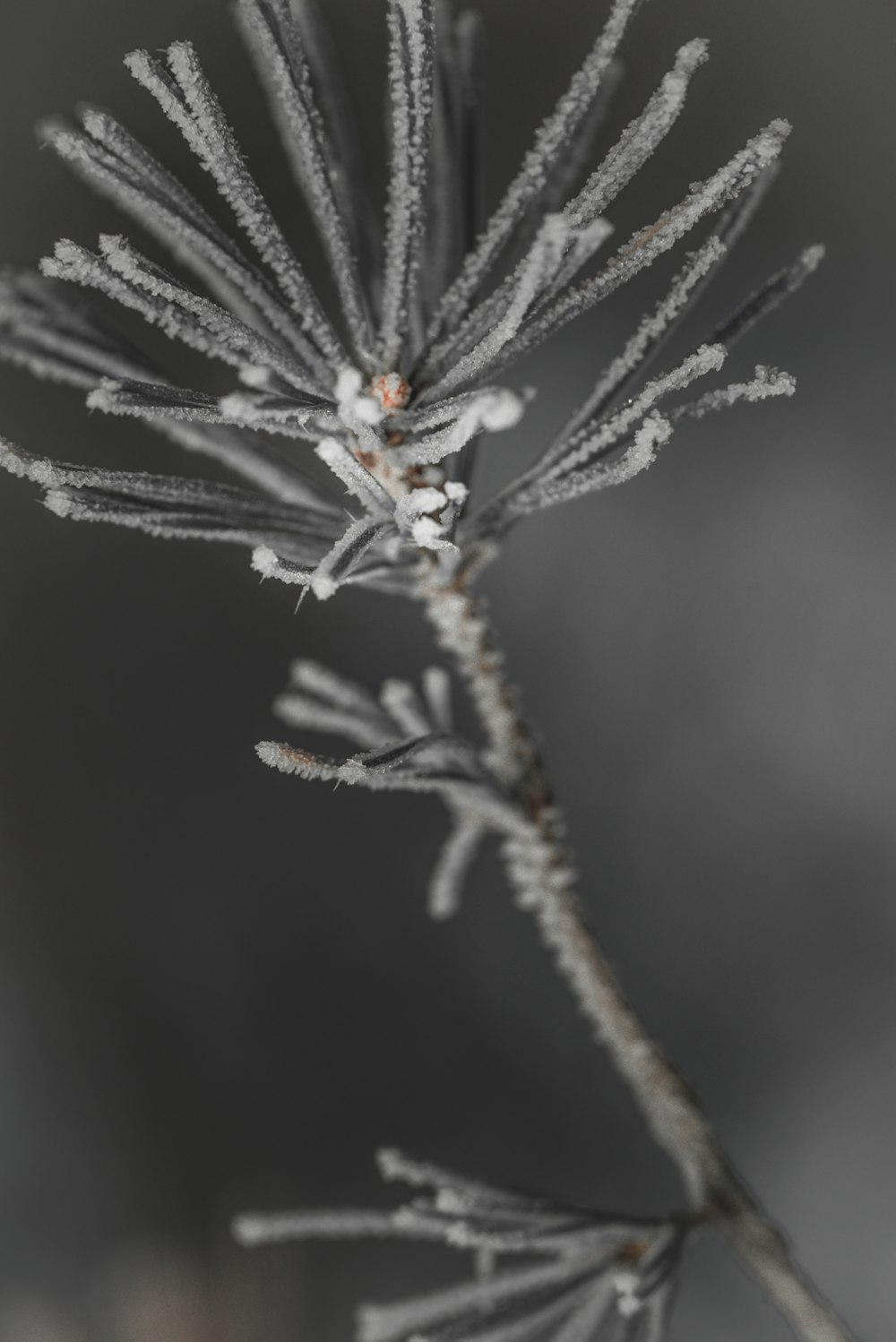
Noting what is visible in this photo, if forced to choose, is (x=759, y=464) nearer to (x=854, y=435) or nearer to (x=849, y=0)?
(x=854, y=435)

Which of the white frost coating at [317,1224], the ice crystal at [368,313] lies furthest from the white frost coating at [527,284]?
the white frost coating at [317,1224]

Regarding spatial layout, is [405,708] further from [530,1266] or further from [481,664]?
[530,1266]

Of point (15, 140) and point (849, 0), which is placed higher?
point (15, 140)

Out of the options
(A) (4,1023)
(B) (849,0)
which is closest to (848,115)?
(B) (849,0)

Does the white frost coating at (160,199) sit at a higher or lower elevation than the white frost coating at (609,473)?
higher

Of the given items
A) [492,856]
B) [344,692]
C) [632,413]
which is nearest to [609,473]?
[632,413]

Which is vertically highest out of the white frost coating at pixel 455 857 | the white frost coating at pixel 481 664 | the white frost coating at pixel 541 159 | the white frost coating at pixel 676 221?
the white frost coating at pixel 541 159

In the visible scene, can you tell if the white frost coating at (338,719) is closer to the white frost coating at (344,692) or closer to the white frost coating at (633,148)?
the white frost coating at (344,692)
